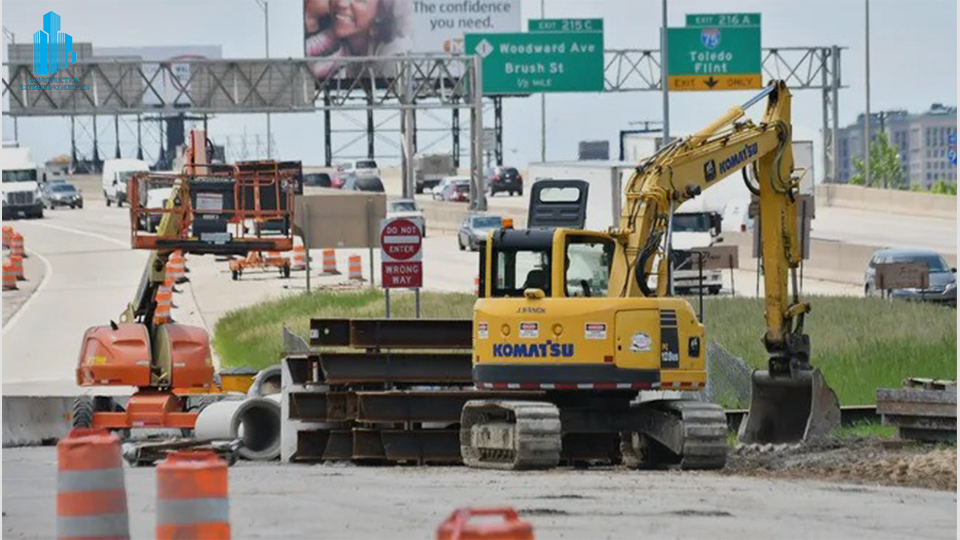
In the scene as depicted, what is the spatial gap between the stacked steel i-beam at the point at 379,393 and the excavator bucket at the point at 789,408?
116 inches

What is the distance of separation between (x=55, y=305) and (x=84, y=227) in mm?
37167

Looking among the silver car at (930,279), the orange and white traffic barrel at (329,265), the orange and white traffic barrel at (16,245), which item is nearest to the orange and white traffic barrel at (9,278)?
the orange and white traffic barrel at (16,245)

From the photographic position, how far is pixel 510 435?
22359 millimetres

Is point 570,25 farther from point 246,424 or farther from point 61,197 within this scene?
point 246,424

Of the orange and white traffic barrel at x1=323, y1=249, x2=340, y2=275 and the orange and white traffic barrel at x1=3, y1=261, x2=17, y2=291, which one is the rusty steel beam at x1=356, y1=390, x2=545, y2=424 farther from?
the orange and white traffic barrel at x1=323, y1=249, x2=340, y2=275

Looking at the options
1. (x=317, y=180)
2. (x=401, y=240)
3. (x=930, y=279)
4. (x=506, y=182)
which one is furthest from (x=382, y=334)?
(x=506, y=182)

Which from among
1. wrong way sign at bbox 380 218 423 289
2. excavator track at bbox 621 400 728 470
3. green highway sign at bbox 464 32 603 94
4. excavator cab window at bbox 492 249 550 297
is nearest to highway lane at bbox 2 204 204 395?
wrong way sign at bbox 380 218 423 289

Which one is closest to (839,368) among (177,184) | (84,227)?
(177,184)

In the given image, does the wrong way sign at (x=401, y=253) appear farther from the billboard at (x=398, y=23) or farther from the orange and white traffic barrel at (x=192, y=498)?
the billboard at (x=398, y=23)

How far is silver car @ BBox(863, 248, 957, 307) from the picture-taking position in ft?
168

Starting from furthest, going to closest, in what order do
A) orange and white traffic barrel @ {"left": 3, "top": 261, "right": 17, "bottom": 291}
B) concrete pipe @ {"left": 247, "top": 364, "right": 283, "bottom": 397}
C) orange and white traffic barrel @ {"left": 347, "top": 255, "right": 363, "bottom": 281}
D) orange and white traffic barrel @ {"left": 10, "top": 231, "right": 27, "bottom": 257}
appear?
orange and white traffic barrel @ {"left": 10, "top": 231, "right": 27, "bottom": 257} < orange and white traffic barrel @ {"left": 3, "top": 261, "right": 17, "bottom": 291} < orange and white traffic barrel @ {"left": 347, "top": 255, "right": 363, "bottom": 281} < concrete pipe @ {"left": 247, "top": 364, "right": 283, "bottom": 397}

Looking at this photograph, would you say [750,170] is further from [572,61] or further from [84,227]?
[84,227]

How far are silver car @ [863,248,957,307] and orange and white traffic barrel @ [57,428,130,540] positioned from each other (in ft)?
126

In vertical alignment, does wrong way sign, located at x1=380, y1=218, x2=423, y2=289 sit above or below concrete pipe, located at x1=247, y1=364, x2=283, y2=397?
above
